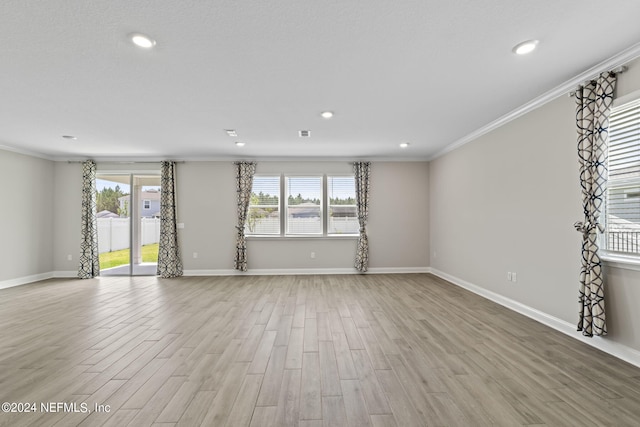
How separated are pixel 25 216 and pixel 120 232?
1627 millimetres

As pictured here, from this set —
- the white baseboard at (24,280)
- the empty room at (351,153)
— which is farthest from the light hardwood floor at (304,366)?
the white baseboard at (24,280)

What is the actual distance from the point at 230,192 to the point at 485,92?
514 cm

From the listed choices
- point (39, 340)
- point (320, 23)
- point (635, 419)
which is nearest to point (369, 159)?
point (320, 23)

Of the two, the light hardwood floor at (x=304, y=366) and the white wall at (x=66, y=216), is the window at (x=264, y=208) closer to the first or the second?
the light hardwood floor at (x=304, y=366)

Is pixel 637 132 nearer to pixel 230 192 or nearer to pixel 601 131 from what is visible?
pixel 601 131

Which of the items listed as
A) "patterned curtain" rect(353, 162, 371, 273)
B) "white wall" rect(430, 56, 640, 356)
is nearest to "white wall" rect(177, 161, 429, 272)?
"patterned curtain" rect(353, 162, 371, 273)

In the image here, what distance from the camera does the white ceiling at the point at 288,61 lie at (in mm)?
1889

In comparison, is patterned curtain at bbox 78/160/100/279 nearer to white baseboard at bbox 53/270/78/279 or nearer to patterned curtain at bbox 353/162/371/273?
white baseboard at bbox 53/270/78/279

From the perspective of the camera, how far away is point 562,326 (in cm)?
305

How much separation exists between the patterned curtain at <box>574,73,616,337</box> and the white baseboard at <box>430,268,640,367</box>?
16 cm

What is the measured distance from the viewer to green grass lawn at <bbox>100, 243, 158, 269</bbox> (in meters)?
6.44

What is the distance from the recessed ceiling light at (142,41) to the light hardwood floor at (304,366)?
8.76 ft

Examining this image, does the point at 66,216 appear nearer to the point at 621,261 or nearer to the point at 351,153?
the point at 351,153

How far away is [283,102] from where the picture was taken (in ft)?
11.0
